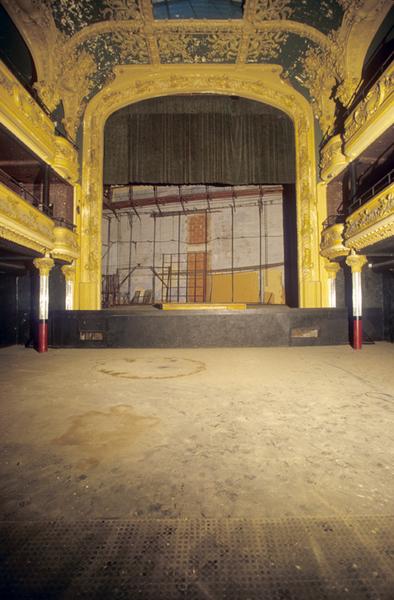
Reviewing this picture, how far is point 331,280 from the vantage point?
9.52 meters

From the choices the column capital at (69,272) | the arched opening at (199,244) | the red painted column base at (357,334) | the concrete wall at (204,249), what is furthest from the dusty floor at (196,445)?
the concrete wall at (204,249)

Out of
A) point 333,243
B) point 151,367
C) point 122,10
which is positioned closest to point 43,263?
point 151,367

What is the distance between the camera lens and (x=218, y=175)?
35.7 ft

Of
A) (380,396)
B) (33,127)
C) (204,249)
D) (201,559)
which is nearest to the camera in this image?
(201,559)

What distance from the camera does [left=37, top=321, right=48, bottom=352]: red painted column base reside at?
7773mm

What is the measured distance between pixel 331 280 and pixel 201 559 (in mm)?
9411

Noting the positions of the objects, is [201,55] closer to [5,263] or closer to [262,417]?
[5,263]

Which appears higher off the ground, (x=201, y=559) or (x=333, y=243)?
(x=333, y=243)

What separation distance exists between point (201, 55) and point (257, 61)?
186 cm

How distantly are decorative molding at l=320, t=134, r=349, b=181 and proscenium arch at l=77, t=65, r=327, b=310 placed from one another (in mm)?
558

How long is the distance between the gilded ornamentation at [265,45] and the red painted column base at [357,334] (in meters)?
8.63

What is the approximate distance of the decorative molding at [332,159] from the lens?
837 cm

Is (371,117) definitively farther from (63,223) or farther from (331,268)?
(63,223)

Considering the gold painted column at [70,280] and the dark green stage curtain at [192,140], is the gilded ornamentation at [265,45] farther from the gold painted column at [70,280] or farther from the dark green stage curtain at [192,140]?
the gold painted column at [70,280]
